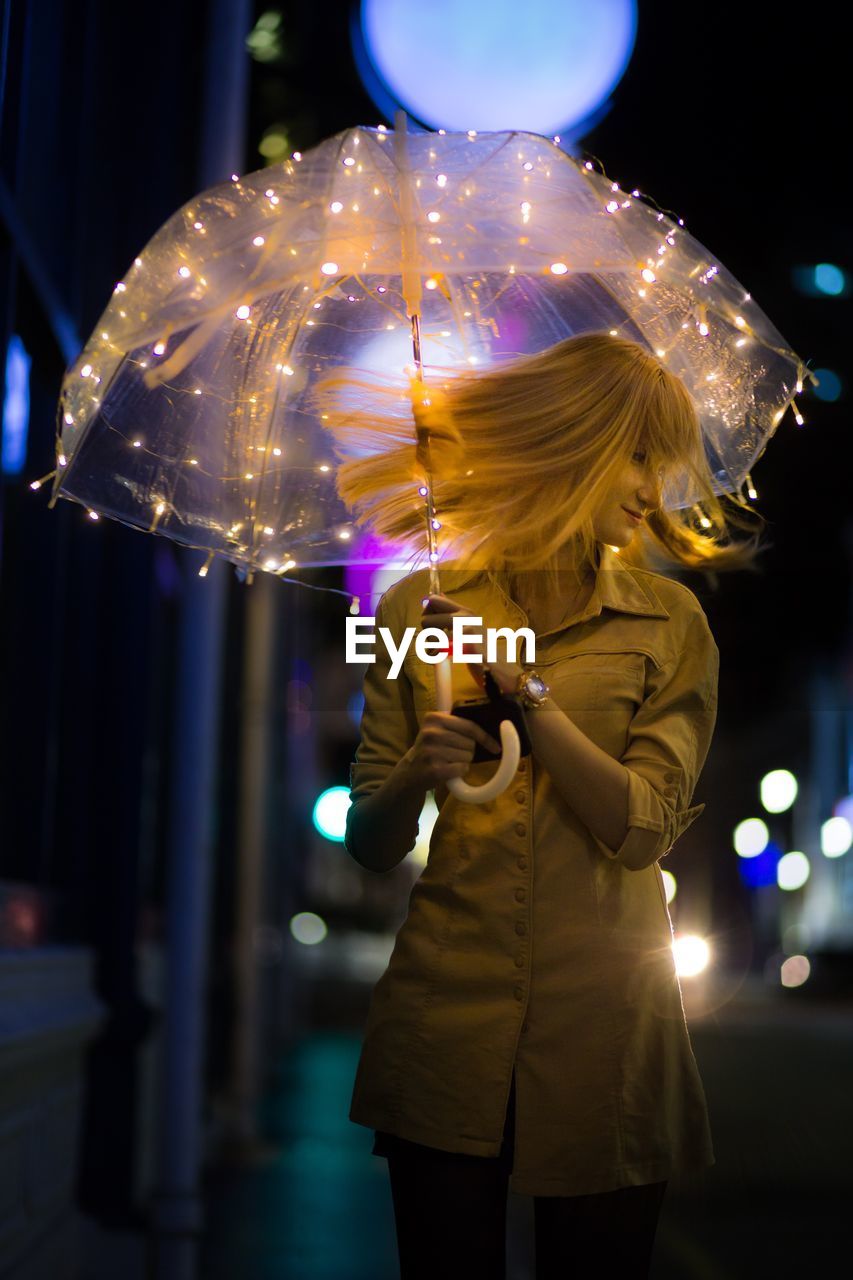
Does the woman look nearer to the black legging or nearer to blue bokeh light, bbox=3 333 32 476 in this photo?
the black legging

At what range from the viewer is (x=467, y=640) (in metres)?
2.16

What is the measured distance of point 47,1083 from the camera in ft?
14.6

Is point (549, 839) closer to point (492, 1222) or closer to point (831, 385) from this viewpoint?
point (492, 1222)

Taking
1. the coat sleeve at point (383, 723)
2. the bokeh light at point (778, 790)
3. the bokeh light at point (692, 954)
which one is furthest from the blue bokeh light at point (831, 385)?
the coat sleeve at point (383, 723)

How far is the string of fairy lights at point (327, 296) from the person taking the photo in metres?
2.29

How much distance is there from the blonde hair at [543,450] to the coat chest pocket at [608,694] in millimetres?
190

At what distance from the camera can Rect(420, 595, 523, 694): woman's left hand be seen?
6.78 ft

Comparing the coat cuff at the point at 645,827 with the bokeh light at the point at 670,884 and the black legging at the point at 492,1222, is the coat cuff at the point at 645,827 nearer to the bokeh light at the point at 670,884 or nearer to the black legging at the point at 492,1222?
the black legging at the point at 492,1222

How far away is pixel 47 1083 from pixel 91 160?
134 inches

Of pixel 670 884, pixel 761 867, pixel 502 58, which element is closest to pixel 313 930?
pixel 502 58

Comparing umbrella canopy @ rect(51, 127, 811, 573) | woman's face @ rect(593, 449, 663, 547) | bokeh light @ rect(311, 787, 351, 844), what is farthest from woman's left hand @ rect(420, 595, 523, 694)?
bokeh light @ rect(311, 787, 351, 844)

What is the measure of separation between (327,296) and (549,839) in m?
1.01

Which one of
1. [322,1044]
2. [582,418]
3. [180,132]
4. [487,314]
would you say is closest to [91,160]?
[180,132]

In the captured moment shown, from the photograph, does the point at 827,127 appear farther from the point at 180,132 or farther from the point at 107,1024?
the point at 107,1024
